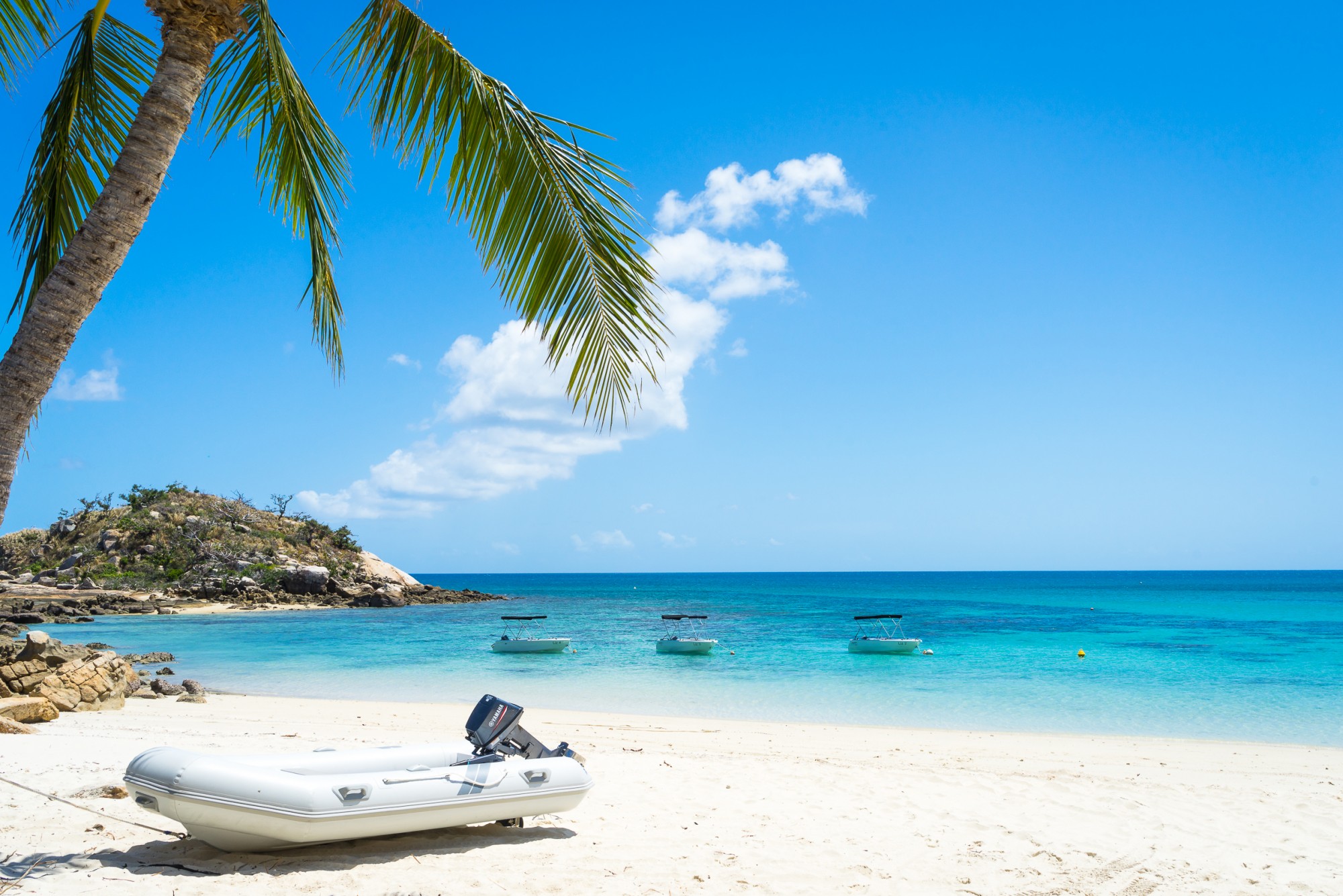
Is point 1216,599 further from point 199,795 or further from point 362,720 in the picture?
point 199,795

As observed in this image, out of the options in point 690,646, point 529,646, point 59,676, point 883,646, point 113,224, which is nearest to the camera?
point 113,224

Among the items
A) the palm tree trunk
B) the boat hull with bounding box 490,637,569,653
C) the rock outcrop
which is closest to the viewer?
the palm tree trunk

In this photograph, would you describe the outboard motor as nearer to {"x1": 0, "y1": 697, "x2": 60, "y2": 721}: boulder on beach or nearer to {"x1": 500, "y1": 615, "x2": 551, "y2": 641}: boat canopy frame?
{"x1": 0, "y1": 697, "x2": 60, "y2": 721}: boulder on beach

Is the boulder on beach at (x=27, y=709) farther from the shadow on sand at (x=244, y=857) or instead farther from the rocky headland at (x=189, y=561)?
the rocky headland at (x=189, y=561)

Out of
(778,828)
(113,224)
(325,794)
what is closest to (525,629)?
(778,828)

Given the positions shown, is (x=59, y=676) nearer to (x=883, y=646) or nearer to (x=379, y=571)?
(x=883, y=646)

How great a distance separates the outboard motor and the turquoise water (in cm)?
684

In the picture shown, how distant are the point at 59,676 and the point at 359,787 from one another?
9140mm

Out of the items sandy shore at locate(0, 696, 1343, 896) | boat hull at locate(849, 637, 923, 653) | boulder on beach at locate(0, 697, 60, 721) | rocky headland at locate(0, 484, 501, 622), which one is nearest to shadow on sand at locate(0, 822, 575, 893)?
sandy shore at locate(0, 696, 1343, 896)

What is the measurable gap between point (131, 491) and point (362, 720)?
48460mm

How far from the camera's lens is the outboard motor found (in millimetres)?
5625

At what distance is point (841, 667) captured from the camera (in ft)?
69.5

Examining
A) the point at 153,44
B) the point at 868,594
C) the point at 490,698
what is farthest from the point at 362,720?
the point at 868,594

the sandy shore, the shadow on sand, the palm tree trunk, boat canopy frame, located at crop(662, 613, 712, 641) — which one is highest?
the palm tree trunk
